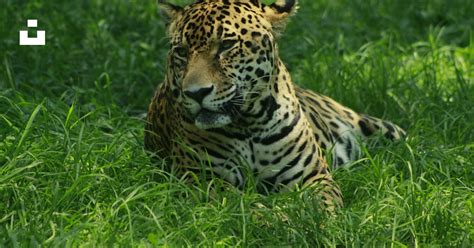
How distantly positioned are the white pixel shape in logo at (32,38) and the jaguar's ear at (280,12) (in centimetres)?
288

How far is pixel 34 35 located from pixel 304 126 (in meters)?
3.25

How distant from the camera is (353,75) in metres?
8.84

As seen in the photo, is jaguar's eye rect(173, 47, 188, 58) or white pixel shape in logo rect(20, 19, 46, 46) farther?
white pixel shape in logo rect(20, 19, 46, 46)

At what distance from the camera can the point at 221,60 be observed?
6289 millimetres

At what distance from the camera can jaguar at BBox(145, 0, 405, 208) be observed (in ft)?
20.7

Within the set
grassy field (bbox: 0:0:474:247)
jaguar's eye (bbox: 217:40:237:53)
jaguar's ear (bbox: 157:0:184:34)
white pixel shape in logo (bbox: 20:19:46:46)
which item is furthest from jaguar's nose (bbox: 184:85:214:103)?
white pixel shape in logo (bbox: 20:19:46:46)

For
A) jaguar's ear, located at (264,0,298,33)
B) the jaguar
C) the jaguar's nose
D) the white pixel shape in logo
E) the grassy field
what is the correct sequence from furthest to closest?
the white pixel shape in logo
jaguar's ear, located at (264,0,298,33)
the jaguar
the jaguar's nose
the grassy field

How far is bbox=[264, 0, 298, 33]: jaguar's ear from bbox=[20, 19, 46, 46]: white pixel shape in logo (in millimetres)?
2879

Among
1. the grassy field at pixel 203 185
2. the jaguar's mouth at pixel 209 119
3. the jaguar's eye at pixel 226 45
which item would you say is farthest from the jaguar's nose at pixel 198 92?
the grassy field at pixel 203 185

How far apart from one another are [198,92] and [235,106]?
302mm

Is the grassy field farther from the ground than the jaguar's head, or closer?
closer

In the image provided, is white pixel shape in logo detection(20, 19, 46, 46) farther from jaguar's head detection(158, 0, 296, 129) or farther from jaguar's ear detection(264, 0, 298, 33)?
jaguar's ear detection(264, 0, 298, 33)

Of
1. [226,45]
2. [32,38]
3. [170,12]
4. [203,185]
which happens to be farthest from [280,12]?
[32,38]

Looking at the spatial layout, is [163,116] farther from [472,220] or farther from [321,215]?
[472,220]
